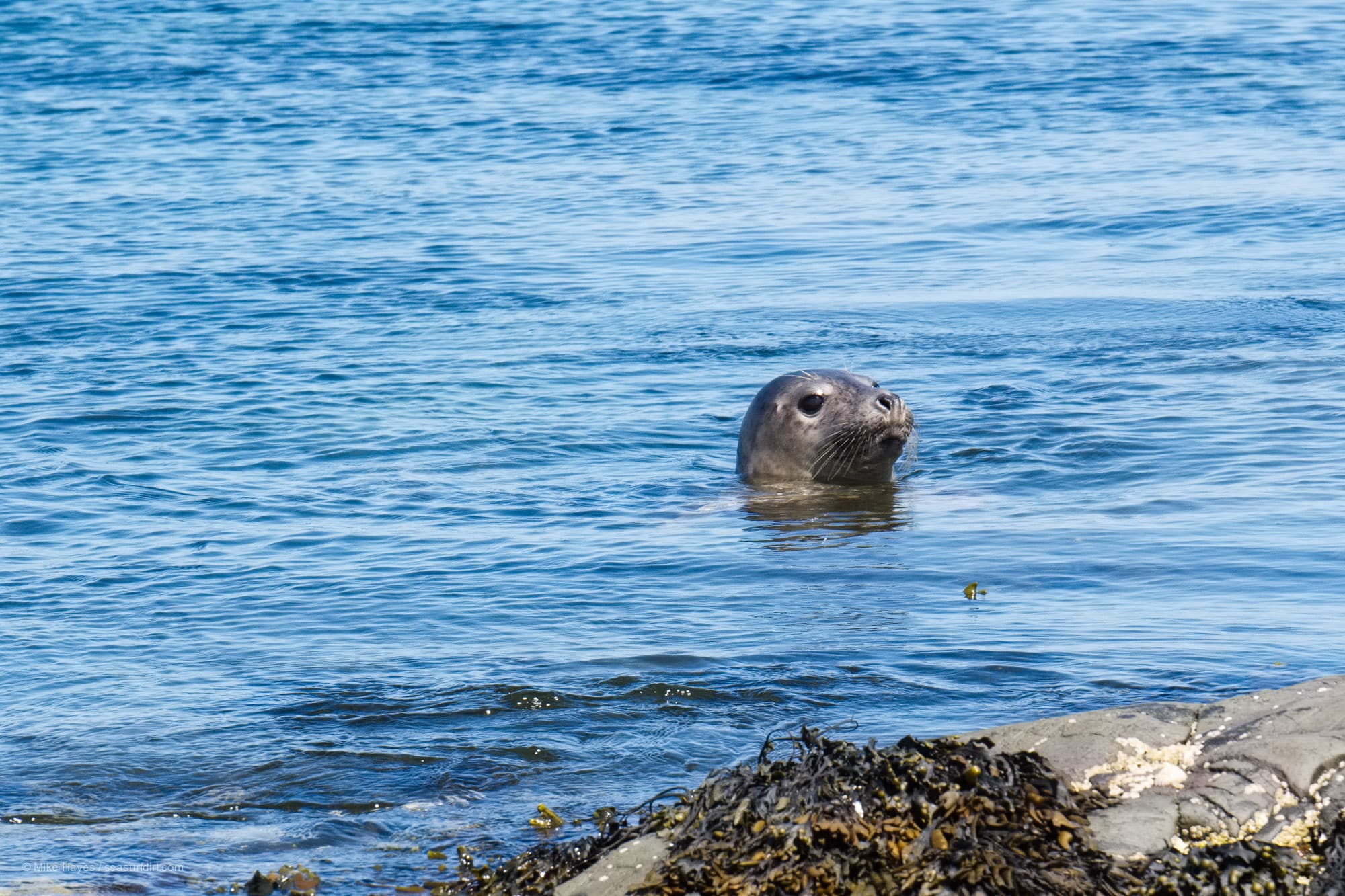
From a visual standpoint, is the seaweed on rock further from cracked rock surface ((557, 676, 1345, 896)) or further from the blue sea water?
the blue sea water

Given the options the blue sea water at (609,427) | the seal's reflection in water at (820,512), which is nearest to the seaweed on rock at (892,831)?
the blue sea water at (609,427)

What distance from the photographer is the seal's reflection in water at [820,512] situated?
27.9ft

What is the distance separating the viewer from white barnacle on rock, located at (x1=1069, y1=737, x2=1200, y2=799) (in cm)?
404

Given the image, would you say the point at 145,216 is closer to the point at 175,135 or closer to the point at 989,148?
the point at 175,135

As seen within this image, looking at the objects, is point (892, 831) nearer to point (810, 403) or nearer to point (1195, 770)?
point (1195, 770)

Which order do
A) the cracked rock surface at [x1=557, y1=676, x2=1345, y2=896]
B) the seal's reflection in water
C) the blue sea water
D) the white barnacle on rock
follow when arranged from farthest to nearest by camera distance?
the seal's reflection in water
the blue sea water
the white barnacle on rock
the cracked rock surface at [x1=557, y1=676, x2=1345, y2=896]

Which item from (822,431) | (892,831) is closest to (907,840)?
(892,831)

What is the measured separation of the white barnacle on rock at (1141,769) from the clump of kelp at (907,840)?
0.06 metres

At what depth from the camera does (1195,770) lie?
4.07 meters

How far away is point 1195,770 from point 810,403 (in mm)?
5677

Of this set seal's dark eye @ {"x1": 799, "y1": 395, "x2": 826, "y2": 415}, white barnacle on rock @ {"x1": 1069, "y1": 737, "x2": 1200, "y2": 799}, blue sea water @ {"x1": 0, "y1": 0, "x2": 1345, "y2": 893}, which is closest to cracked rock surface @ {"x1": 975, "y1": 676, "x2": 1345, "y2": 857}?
white barnacle on rock @ {"x1": 1069, "y1": 737, "x2": 1200, "y2": 799}

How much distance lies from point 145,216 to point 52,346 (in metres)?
5.49

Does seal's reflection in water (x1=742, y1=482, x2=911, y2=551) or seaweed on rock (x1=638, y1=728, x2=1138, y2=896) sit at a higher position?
seaweed on rock (x1=638, y1=728, x2=1138, y2=896)

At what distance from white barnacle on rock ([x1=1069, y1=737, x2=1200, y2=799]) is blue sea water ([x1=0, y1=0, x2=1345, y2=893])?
1379 mm
